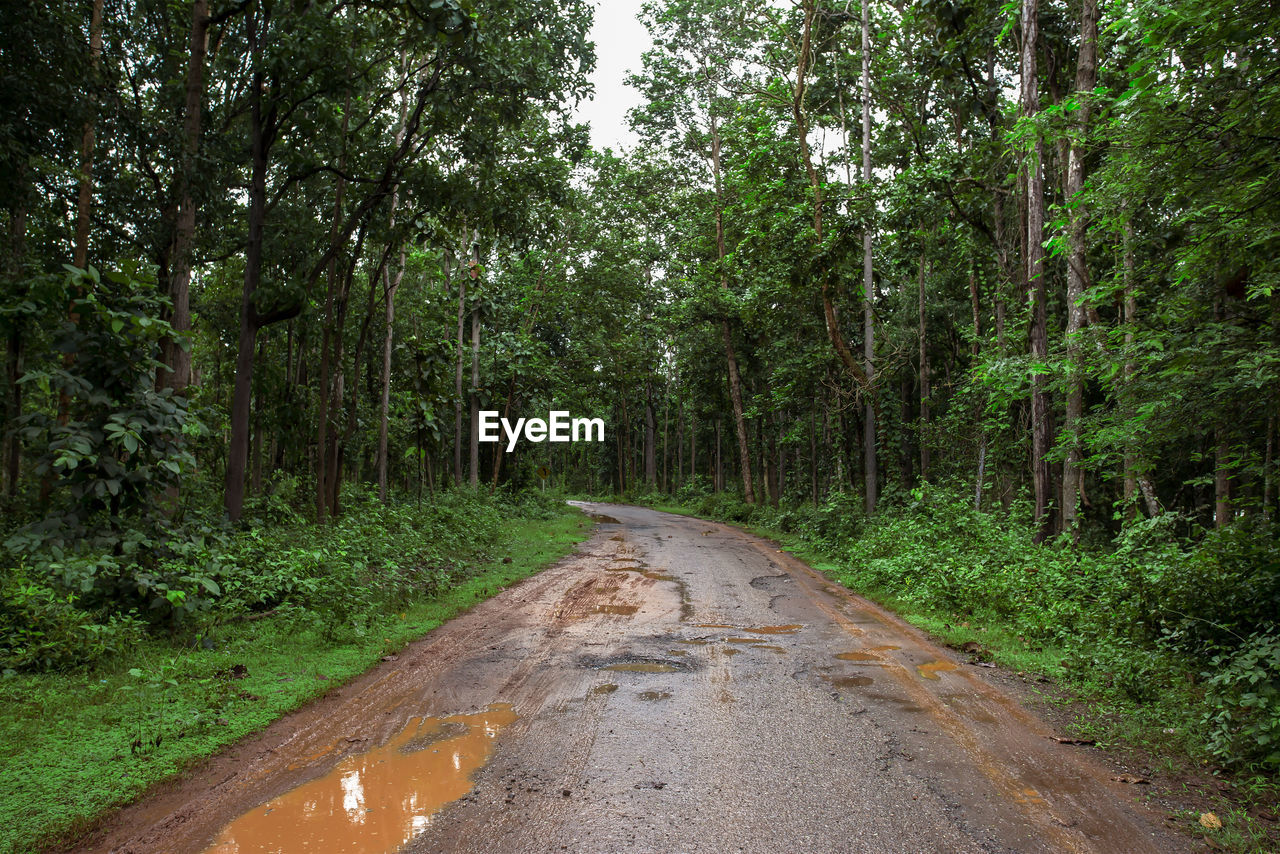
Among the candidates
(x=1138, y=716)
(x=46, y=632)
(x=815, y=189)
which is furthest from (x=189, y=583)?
(x=815, y=189)

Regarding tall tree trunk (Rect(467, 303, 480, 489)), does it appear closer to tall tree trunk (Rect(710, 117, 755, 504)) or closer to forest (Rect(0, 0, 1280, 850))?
forest (Rect(0, 0, 1280, 850))

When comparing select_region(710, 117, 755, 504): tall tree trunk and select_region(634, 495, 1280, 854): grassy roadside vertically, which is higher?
select_region(710, 117, 755, 504): tall tree trunk

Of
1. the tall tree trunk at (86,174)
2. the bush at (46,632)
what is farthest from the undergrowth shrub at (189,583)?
the tall tree trunk at (86,174)

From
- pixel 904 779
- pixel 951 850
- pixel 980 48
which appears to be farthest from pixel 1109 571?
pixel 980 48

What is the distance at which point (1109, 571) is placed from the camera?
7.55 metres

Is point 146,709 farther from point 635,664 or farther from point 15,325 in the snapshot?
point 635,664

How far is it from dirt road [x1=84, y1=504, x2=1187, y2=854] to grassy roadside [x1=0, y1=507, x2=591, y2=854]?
211 mm

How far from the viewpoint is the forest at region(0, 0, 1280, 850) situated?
5.51 meters

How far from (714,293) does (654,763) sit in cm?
→ 2144

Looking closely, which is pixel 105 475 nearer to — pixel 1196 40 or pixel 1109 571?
pixel 1196 40

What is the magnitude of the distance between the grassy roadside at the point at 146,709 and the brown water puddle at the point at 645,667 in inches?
88.6

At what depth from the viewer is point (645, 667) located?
624 cm

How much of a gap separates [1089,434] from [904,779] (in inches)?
217

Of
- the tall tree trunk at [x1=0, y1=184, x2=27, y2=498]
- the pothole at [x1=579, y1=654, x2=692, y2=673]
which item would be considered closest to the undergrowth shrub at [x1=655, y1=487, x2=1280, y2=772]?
the pothole at [x1=579, y1=654, x2=692, y2=673]
